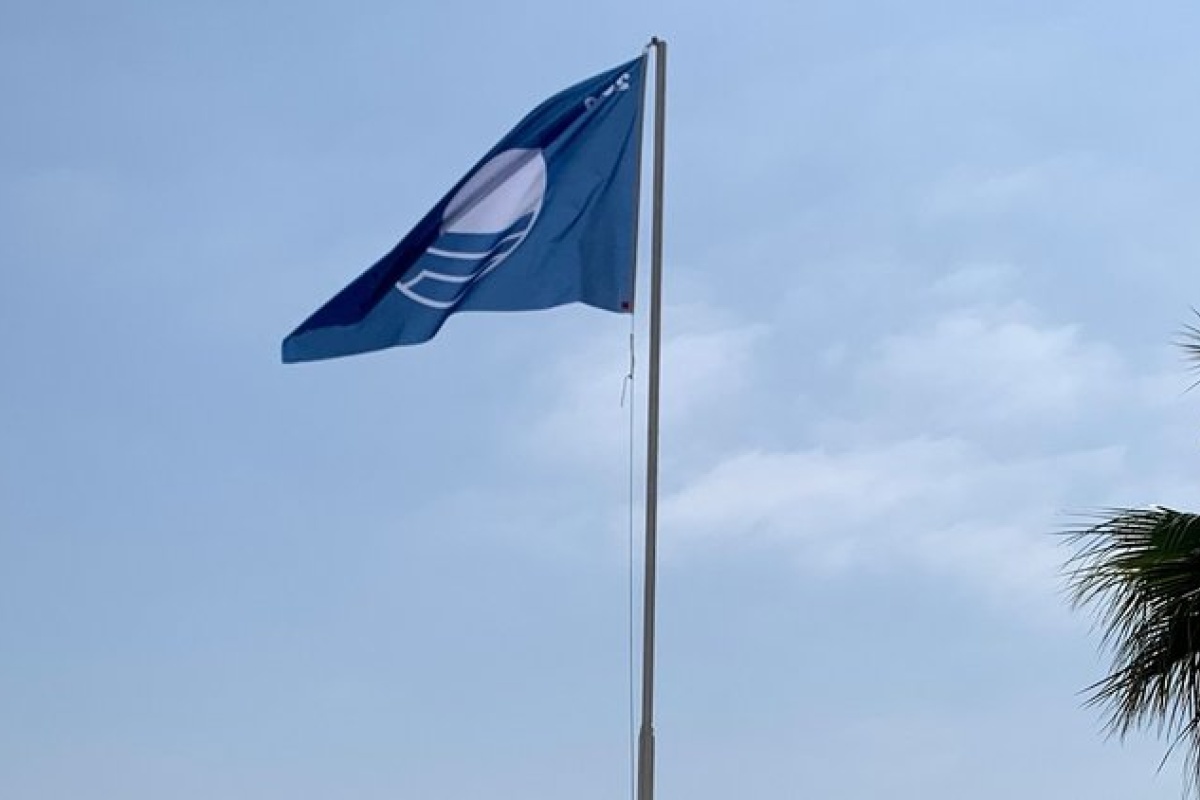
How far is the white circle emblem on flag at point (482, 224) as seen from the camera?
16469 millimetres

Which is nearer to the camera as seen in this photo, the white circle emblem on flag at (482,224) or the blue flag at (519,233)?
the blue flag at (519,233)

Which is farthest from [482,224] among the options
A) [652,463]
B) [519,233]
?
[652,463]

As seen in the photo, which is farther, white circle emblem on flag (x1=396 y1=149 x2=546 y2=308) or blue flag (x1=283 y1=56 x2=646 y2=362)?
white circle emblem on flag (x1=396 y1=149 x2=546 y2=308)

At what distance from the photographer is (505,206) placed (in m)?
16.6

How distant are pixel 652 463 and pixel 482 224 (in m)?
2.58

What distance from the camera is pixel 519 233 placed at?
1647 cm

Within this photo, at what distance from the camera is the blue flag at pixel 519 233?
53.3ft

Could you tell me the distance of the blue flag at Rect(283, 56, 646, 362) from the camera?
16250 millimetres

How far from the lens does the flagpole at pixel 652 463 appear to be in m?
14.7

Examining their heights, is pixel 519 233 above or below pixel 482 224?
below

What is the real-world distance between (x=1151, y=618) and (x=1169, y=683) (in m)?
0.44

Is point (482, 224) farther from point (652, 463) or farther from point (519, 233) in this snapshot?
point (652, 463)

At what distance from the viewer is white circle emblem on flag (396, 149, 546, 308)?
16.5 m

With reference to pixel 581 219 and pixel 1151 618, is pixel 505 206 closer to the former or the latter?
pixel 581 219
